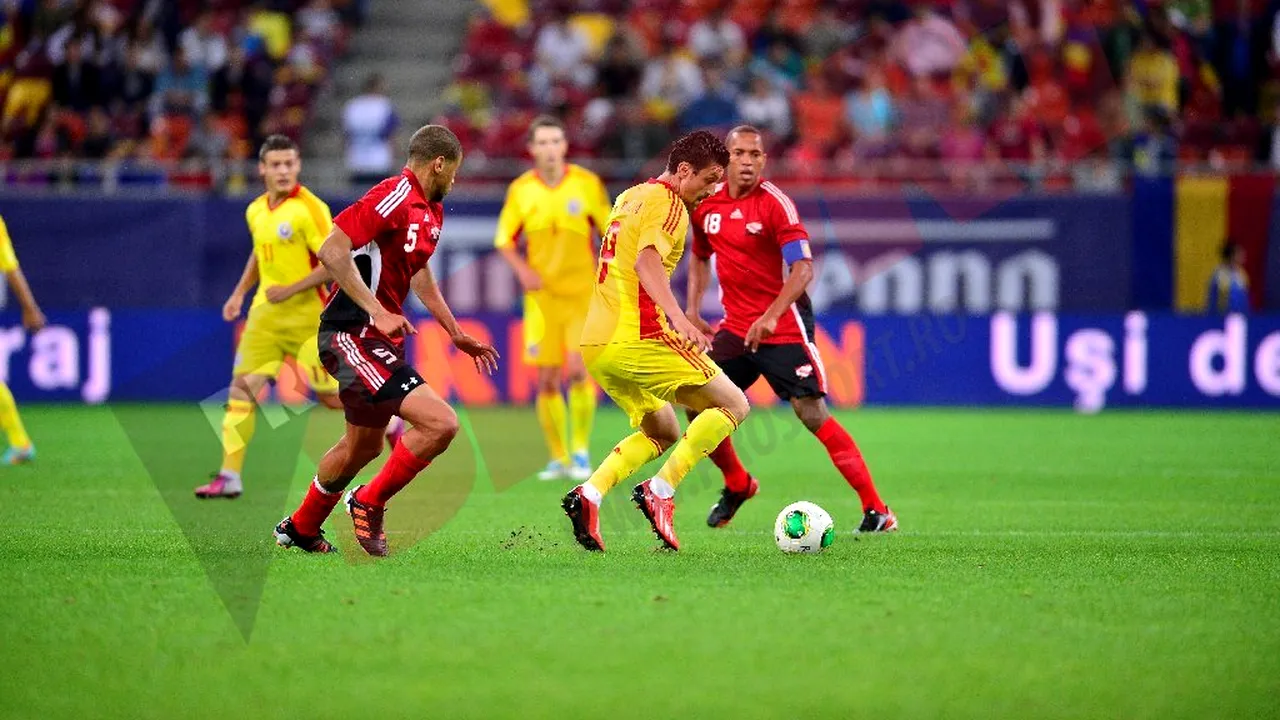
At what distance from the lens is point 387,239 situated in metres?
8.21

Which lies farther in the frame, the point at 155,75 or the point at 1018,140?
the point at 155,75

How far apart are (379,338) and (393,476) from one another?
0.68m

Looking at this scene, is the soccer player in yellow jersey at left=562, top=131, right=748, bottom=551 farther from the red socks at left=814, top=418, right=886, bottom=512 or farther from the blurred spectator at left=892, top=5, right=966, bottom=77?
the blurred spectator at left=892, top=5, right=966, bottom=77

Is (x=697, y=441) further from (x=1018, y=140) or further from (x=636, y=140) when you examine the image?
(x=1018, y=140)

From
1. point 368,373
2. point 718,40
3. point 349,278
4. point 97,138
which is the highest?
point 718,40

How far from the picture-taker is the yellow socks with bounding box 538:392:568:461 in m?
13.1

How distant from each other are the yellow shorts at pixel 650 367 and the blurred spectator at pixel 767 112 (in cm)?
1367

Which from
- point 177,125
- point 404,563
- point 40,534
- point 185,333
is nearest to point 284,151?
point 40,534

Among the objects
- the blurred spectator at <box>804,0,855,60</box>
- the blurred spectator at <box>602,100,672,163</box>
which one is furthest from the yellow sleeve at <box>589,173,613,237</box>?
the blurred spectator at <box>804,0,855,60</box>

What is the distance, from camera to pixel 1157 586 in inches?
302

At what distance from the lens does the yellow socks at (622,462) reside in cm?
850

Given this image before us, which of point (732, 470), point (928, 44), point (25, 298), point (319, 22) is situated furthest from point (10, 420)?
point (928, 44)

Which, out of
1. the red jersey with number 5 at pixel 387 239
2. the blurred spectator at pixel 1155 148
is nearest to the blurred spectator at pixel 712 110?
the blurred spectator at pixel 1155 148

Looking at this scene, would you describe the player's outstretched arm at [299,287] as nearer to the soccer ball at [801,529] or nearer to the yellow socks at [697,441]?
the yellow socks at [697,441]
